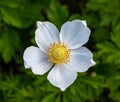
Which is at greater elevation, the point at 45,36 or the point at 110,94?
the point at 45,36

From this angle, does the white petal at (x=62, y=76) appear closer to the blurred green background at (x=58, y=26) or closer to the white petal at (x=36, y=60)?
the white petal at (x=36, y=60)

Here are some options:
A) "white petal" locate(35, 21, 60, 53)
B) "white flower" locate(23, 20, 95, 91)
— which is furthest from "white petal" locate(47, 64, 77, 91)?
"white petal" locate(35, 21, 60, 53)

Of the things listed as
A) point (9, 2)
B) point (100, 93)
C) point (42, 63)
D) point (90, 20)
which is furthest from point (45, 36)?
point (100, 93)

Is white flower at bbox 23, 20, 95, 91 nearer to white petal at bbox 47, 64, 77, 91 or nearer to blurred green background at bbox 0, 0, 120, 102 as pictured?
white petal at bbox 47, 64, 77, 91

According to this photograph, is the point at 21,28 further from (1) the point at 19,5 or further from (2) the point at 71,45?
(2) the point at 71,45

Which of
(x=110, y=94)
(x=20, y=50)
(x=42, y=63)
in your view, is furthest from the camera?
(x=20, y=50)

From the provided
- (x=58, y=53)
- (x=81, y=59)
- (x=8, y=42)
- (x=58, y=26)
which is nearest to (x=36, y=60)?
(x=58, y=53)
